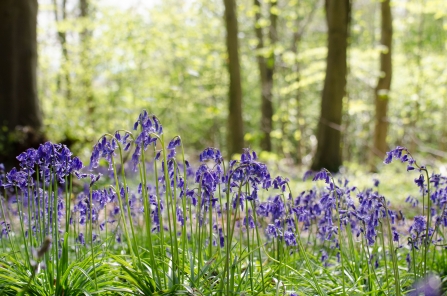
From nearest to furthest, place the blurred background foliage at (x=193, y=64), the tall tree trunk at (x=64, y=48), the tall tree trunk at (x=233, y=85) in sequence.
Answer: the tall tree trunk at (x=233, y=85) < the blurred background foliage at (x=193, y=64) < the tall tree trunk at (x=64, y=48)

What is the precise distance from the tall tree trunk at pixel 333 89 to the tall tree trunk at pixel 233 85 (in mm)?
2013

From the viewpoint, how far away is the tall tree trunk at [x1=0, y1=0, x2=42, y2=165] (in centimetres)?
852

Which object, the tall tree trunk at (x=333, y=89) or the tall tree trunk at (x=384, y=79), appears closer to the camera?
the tall tree trunk at (x=333, y=89)

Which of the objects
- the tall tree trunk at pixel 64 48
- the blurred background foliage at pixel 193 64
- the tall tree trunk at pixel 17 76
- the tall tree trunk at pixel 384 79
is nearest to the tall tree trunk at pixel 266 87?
the blurred background foliage at pixel 193 64

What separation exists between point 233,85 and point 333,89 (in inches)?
95.3

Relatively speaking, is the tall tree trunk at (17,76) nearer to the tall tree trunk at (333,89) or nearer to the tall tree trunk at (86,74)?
the tall tree trunk at (86,74)

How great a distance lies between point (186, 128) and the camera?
29.4 metres

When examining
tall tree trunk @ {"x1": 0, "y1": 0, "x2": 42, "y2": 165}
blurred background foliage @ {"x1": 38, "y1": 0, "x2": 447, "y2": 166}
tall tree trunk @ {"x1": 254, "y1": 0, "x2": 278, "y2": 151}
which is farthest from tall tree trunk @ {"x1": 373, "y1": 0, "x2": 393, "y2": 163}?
tall tree trunk @ {"x1": 0, "y1": 0, "x2": 42, "y2": 165}

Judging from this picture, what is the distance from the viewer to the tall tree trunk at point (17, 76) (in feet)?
28.0

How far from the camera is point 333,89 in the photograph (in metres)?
11.4

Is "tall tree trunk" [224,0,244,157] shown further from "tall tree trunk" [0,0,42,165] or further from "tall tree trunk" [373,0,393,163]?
"tall tree trunk" [0,0,42,165]

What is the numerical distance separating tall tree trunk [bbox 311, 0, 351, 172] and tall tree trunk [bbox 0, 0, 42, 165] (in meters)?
→ 6.43

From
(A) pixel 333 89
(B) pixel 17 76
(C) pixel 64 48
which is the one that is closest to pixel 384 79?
(A) pixel 333 89

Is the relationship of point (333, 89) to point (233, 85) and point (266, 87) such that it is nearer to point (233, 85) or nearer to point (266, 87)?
point (233, 85)
